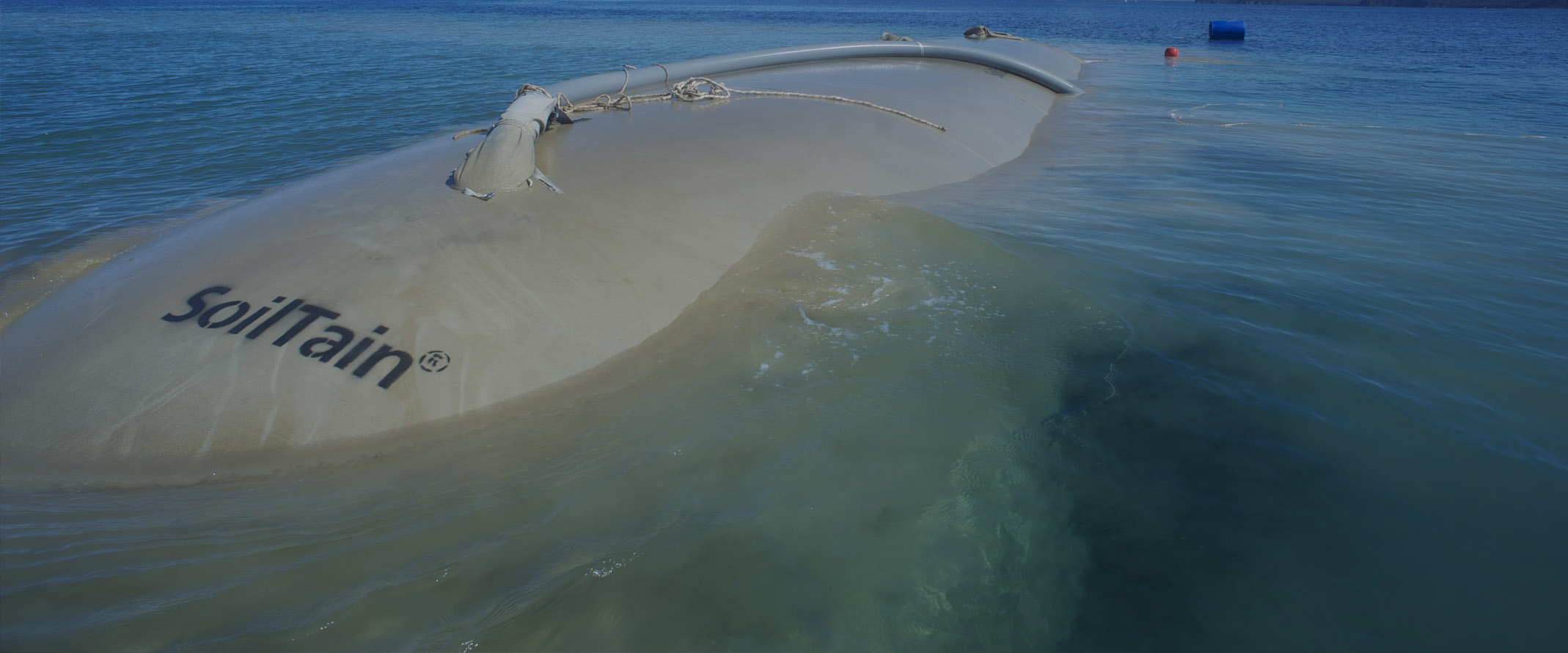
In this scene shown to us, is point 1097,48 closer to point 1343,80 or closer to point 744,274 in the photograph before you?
point 1343,80

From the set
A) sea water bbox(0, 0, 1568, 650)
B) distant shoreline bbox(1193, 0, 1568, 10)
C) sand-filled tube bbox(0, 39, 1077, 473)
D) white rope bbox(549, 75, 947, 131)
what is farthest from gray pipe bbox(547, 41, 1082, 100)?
distant shoreline bbox(1193, 0, 1568, 10)

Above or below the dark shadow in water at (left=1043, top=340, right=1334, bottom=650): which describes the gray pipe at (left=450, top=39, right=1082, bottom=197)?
above

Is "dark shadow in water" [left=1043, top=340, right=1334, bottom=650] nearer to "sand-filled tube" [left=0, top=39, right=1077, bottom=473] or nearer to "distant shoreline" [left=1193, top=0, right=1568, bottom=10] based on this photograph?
"sand-filled tube" [left=0, top=39, right=1077, bottom=473]

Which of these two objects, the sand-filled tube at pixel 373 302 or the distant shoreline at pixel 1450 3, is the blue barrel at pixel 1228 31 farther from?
the distant shoreline at pixel 1450 3

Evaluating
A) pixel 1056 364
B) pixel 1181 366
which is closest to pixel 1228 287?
pixel 1181 366

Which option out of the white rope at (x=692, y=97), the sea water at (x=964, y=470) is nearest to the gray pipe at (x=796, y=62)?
the white rope at (x=692, y=97)

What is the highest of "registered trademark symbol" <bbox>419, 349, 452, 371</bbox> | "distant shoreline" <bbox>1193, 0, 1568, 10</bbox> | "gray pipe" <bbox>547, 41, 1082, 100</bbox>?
"distant shoreline" <bbox>1193, 0, 1568, 10</bbox>
